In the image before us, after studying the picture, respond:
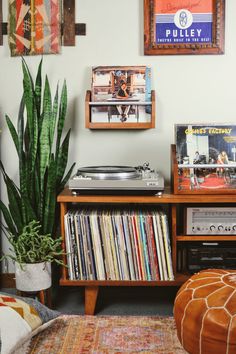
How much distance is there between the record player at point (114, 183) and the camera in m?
2.33

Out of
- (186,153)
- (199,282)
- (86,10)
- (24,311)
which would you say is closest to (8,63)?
(86,10)

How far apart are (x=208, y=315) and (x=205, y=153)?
48.3 inches

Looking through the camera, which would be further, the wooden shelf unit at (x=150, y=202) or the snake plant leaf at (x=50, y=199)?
the snake plant leaf at (x=50, y=199)

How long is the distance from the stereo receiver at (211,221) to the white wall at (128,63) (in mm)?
429

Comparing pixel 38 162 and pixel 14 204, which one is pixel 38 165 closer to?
pixel 38 162

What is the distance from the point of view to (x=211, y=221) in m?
2.38

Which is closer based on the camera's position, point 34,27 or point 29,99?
point 29,99

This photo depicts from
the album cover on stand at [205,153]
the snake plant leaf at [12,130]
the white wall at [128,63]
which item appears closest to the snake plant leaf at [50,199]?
the snake plant leaf at [12,130]

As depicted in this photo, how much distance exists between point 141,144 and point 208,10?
2.67 feet

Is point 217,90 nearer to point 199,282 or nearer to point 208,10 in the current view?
point 208,10

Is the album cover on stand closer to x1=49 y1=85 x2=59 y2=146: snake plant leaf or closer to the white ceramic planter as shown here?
x1=49 y1=85 x2=59 y2=146: snake plant leaf

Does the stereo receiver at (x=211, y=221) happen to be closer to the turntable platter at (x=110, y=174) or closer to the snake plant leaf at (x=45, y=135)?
the turntable platter at (x=110, y=174)

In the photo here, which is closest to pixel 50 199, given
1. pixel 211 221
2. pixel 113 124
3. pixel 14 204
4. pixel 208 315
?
pixel 14 204

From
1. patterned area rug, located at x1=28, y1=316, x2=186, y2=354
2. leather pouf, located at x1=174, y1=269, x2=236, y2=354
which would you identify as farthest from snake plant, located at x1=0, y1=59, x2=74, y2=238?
leather pouf, located at x1=174, y1=269, x2=236, y2=354
